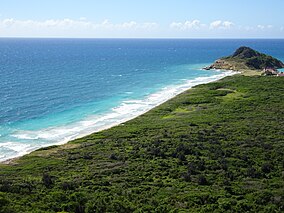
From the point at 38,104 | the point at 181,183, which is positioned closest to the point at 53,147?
the point at 181,183

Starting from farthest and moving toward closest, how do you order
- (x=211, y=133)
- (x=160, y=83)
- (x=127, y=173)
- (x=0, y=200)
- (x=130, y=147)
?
(x=160, y=83) < (x=211, y=133) < (x=130, y=147) < (x=127, y=173) < (x=0, y=200)

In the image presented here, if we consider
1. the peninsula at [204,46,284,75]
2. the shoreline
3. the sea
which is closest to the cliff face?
the peninsula at [204,46,284,75]

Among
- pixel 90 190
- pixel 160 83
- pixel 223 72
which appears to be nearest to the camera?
pixel 90 190

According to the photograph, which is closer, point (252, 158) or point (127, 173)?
point (127, 173)

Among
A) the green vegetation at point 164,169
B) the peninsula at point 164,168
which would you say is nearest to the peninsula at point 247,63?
the peninsula at point 164,168

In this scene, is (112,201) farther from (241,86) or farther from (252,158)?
(241,86)

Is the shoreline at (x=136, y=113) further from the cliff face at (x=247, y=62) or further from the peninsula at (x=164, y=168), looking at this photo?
the cliff face at (x=247, y=62)

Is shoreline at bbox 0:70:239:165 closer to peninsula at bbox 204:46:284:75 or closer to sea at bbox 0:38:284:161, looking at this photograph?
sea at bbox 0:38:284:161
